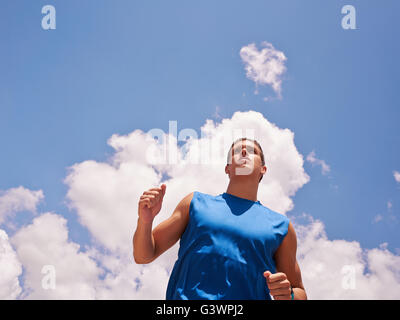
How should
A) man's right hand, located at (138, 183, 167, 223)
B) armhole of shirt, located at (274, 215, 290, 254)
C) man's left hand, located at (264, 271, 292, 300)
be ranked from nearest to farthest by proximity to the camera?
man's left hand, located at (264, 271, 292, 300), man's right hand, located at (138, 183, 167, 223), armhole of shirt, located at (274, 215, 290, 254)


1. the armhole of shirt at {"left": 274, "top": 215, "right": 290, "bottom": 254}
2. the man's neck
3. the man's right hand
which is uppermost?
the man's neck

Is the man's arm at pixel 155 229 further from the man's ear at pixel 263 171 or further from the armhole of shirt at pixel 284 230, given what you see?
the man's ear at pixel 263 171

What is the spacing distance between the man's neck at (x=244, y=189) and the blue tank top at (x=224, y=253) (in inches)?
10.4

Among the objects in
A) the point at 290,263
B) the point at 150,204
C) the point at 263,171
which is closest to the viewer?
the point at 150,204

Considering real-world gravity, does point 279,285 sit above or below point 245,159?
below

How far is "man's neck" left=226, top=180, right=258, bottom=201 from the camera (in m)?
3.39

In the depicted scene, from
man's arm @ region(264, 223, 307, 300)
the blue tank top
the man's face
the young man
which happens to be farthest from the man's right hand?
man's arm @ region(264, 223, 307, 300)

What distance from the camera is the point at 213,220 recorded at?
287 centimetres

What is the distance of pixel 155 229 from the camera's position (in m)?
3.11

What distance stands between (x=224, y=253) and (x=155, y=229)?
2.59 feet

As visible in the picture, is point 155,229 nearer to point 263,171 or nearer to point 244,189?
point 244,189

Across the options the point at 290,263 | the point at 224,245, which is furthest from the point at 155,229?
the point at 290,263

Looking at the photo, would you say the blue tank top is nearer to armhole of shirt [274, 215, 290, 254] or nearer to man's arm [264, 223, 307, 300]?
armhole of shirt [274, 215, 290, 254]
